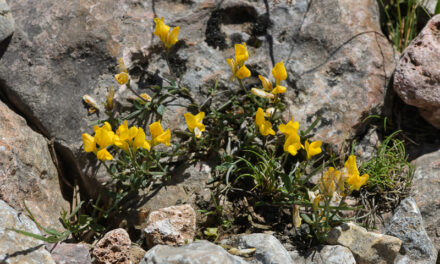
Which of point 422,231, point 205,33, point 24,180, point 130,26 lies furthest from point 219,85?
point 422,231

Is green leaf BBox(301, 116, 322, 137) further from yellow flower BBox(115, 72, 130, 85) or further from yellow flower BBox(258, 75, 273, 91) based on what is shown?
yellow flower BBox(115, 72, 130, 85)

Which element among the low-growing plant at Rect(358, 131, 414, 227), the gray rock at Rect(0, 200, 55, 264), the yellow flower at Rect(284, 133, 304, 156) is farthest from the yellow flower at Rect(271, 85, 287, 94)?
the gray rock at Rect(0, 200, 55, 264)

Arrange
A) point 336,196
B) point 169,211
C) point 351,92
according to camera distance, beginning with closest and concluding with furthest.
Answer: point 169,211 < point 336,196 < point 351,92

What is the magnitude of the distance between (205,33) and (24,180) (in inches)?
76.8

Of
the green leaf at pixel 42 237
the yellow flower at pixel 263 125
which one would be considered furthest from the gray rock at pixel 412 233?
the green leaf at pixel 42 237

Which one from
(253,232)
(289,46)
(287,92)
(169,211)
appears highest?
(289,46)

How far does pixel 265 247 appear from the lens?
3.00 meters

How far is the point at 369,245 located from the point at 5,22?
3341 mm

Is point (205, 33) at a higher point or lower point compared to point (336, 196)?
higher

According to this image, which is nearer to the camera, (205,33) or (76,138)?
(76,138)

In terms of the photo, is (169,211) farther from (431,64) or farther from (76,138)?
(431,64)

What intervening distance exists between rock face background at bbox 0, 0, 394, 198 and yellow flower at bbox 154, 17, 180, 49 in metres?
0.29

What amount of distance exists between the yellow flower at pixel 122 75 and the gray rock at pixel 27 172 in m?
0.80

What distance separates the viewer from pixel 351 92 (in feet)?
12.3
